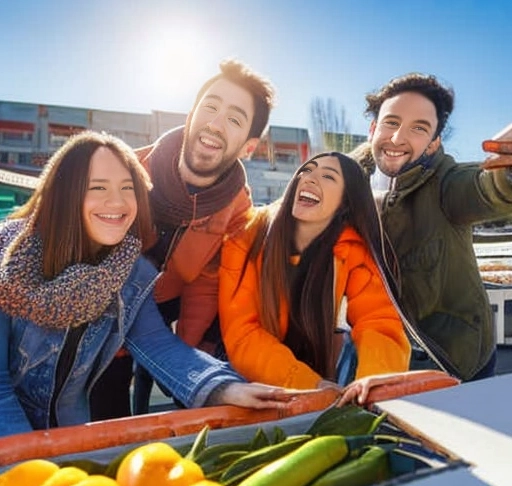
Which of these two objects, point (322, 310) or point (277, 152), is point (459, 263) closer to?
point (322, 310)

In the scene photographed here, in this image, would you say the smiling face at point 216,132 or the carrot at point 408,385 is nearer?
the carrot at point 408,385

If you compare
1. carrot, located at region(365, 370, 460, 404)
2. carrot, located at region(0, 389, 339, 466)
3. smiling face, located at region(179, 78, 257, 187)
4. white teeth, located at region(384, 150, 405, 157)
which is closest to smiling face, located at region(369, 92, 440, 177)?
white teeth, located at region(384, 150, 405, 157)

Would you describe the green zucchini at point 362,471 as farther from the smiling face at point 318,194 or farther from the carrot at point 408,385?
the smiling face at point 318,194

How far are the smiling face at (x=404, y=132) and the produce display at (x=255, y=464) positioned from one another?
1207mm

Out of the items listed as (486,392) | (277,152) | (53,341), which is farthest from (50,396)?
(277,152)

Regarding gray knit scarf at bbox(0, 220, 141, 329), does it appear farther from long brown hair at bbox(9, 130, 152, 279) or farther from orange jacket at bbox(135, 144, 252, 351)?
orange jacket at bbox(135, 144, 252, 351)

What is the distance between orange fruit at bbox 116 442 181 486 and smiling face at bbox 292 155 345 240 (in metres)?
1.06

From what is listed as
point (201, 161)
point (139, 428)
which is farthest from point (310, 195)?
point (139, 428)

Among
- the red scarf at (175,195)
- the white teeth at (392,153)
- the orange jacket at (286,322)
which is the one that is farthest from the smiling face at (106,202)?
the white teeth at (392,153)

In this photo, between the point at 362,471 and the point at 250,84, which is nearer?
the point at 362,471

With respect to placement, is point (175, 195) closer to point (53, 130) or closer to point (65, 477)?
point (65, 477)

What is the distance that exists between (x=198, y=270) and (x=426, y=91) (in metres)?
1.01

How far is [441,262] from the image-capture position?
1.84 meters

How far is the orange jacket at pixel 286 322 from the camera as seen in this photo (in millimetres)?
1519
